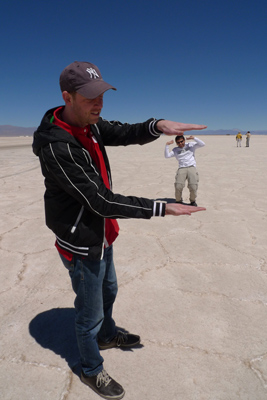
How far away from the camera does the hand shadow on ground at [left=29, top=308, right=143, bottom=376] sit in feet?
5.89

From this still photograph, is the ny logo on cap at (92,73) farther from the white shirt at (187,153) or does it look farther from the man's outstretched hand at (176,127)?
the white shirt at (187,153)

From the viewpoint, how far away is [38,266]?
2828 millimetres

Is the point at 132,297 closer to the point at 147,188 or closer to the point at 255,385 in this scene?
the point at 255,385

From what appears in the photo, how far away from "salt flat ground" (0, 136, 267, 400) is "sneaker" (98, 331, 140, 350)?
42 mm

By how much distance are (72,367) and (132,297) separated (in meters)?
0.74

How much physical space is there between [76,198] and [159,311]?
128cm

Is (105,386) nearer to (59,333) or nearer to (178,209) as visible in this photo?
(59,333)

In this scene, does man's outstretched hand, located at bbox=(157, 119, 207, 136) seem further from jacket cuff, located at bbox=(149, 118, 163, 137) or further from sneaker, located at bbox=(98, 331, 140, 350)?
sneaker, located at bbox=(98, 331, 140, 350)

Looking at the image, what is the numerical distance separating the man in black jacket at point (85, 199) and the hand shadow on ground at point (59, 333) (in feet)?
0.79

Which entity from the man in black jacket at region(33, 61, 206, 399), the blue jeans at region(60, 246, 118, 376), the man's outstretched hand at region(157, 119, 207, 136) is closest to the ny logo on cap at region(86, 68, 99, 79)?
the man in black jacket at region(33, 61, 206, 399)

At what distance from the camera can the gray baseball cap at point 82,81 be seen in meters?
1.22

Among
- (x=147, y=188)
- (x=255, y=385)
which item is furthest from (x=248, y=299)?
(x=147, y=188)

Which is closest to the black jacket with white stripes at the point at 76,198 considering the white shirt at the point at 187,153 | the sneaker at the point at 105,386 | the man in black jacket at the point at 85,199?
the man in black jacket at the point at 85,199

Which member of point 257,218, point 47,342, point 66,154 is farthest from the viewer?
point 257,218
